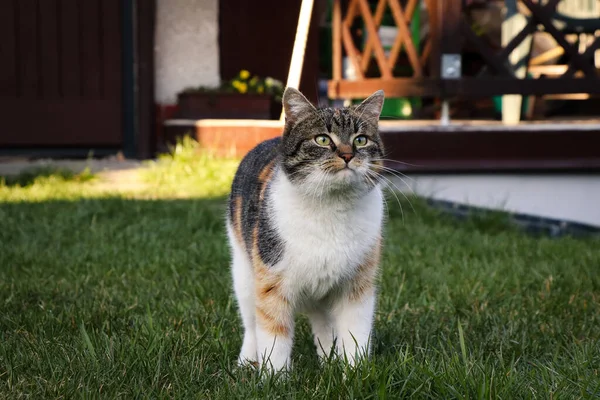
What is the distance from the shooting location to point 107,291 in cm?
356

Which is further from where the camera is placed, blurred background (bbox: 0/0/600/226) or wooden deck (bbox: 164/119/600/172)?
wooden deck (bbox: 164/119/600/172)

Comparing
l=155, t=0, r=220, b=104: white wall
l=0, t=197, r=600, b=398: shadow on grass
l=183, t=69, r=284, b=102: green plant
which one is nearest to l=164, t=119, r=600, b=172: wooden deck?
l=0, t=197, r=600, b=398: shadow on grass

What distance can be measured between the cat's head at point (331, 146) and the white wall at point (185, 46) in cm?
586

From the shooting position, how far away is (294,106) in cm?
270

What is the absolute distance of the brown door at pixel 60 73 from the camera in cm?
795

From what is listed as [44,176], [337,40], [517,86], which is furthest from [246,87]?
[517,86]

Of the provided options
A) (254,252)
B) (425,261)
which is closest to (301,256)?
(254,252)

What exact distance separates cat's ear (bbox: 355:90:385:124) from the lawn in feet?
2.57

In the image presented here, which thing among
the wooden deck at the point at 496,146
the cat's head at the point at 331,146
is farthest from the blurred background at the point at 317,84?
the cat's head at the point at 331,146

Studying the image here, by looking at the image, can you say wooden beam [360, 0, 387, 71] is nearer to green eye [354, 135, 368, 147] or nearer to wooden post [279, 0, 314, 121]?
wooden post [279, 0, 314, 121]

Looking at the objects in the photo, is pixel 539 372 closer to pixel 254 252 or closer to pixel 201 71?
pixel 254 252

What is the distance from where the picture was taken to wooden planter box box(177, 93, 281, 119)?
317 inches

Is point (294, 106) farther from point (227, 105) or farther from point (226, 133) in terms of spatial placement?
point (227, 105)

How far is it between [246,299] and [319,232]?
0.50m
